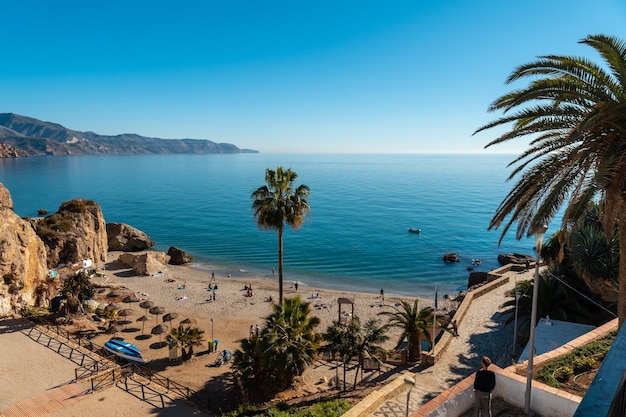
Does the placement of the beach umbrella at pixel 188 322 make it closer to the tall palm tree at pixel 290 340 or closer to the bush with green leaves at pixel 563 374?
the tall palm tree at pixel 290 340

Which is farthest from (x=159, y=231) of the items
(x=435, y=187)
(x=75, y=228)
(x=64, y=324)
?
(x=435, y=187)

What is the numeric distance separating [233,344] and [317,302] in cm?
1070

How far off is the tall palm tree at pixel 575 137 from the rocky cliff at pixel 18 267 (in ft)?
90.9

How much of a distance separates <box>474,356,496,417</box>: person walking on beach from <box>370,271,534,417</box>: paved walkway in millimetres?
3452

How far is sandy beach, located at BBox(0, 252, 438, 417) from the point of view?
15.4 metres

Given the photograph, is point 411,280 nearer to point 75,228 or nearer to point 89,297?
point 89,297

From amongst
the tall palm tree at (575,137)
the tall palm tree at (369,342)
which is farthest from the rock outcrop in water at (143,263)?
Result: the tall palm tree at (575,137)

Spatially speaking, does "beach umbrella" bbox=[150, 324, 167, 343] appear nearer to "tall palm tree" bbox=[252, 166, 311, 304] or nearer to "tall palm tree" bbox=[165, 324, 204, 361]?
"tall palm tree" bbox=[165, 324, 204, 361]

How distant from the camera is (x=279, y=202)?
2012cm

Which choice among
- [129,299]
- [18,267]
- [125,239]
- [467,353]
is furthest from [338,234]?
[467,353]

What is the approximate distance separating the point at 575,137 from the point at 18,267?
97.8 ft

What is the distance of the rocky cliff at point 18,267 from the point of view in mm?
23422

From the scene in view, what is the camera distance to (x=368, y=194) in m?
112

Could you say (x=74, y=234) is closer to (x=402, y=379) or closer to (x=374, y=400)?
(x=402, y=379)
